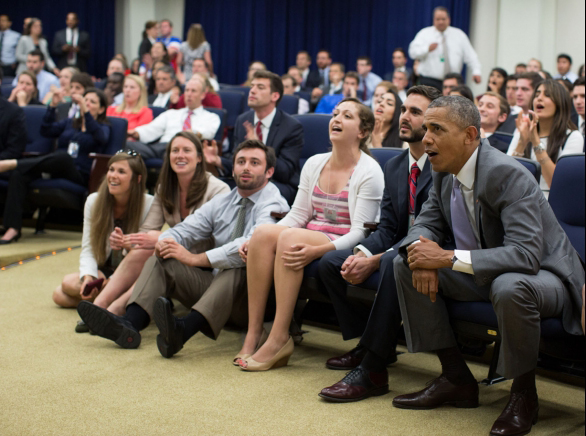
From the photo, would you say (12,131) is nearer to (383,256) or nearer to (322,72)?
(383,256)

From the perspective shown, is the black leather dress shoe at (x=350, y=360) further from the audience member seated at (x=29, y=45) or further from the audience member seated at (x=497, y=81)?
the audience member seated at (x=29, y=45)

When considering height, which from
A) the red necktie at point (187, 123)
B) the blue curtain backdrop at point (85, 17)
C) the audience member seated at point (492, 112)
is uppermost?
the blue curtain backdrop at point (85, 17)

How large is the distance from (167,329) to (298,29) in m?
8.24

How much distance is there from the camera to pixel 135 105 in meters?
5.81

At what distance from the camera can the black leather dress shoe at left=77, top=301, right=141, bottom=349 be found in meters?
2.87

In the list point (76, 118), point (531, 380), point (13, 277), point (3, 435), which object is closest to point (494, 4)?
point (76, 118)

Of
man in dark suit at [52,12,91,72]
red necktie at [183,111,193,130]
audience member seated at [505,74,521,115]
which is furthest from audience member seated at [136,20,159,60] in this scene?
audience member seated at [505,74,521,115]

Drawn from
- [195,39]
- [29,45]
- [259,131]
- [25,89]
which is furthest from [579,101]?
[29,45]

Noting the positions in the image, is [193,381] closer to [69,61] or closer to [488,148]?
[488,148]

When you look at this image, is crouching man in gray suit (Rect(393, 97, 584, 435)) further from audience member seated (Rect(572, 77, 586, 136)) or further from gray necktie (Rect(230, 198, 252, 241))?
audience member seated (Rect(572, 77, 586, 136))

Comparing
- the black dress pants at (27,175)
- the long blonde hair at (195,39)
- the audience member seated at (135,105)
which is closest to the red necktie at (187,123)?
the audience member seated at (135,105)

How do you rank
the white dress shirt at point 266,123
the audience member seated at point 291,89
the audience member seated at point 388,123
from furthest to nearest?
the audience member seated at point 291,89
the white dress shirt at point 266,123
the audience member seated at point 388,123

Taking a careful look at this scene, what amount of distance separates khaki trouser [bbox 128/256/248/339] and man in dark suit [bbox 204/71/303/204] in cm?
97

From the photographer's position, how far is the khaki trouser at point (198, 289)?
292cm
